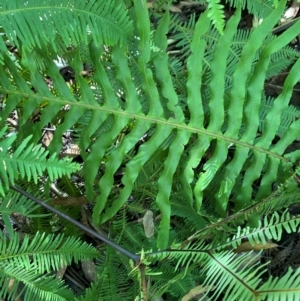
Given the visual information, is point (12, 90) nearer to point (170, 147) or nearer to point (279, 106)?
point (170, 147)

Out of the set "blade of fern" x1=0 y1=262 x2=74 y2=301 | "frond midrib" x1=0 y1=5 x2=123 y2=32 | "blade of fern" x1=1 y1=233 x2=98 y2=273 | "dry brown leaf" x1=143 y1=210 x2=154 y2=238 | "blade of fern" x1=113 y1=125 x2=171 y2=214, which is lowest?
"blade of fern" x1=0 y1=262 x2=74 y2=301

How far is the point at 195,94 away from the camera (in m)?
1.35

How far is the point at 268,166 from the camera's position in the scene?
143cm

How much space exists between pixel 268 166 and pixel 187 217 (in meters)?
0.32

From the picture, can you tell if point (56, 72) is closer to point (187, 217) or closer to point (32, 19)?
point (32, 19)

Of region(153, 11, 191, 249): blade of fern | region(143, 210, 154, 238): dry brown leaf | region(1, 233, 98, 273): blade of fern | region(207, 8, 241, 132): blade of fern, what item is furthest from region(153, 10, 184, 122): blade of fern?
region(1, 233, 98, 273): blade of fern

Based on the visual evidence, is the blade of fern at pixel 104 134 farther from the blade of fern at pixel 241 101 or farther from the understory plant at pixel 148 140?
the blade of fern at pixel 241 101

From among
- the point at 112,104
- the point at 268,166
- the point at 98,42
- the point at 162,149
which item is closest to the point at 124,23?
the point at 98,42

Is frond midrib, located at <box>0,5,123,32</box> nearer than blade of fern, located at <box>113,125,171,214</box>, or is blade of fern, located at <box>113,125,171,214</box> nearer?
frond midrib, located at <box>0,5,123,32</box>

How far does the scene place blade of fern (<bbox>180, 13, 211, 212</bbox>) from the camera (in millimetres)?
1286

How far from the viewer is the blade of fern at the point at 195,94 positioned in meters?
1.29

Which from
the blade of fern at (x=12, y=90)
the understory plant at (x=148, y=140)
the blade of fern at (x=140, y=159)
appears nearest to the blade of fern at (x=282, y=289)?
the understory plant at (x=148, y=140)

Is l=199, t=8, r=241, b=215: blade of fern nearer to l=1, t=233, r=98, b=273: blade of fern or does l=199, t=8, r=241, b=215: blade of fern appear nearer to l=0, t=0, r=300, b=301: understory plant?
l=0, t=0, r=300, b=301: understory plant

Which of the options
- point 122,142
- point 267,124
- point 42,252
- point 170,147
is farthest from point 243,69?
point 42,252
